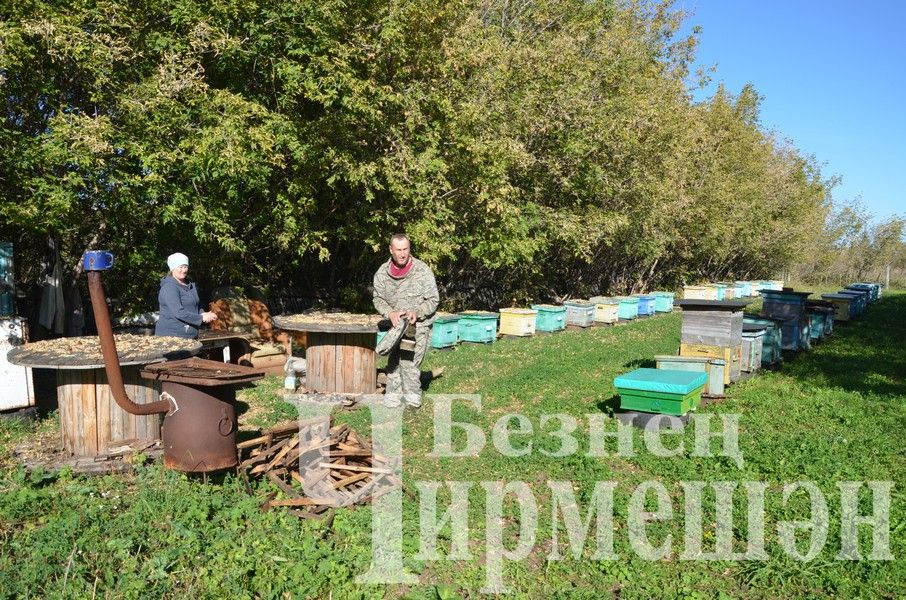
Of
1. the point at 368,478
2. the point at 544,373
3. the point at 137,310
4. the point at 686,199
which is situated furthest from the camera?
the point at 686,199

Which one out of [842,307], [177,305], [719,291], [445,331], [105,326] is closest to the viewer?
[105,326]

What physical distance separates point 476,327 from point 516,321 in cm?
171

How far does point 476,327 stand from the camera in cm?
1447

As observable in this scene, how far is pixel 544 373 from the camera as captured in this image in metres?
10.7

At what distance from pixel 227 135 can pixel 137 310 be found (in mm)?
4750

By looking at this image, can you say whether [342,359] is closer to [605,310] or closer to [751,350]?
[751,350]

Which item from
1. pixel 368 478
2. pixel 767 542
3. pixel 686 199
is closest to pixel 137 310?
pixel 368 478

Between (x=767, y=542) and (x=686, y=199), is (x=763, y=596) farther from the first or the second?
(x=686, y=199)

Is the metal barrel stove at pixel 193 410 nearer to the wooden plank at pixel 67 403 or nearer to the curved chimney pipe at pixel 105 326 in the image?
the curved chimney pipe at pixel 105 326

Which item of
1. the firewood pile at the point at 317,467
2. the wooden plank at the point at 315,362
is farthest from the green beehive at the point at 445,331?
the firewood pile at the point at 317,467

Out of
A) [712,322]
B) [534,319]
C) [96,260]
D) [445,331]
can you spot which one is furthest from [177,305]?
[534,319]

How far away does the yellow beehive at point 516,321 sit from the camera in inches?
622

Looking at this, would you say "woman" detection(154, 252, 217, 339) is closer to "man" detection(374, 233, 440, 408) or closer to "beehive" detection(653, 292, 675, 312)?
"man" detection(374, 233, 440, 408)

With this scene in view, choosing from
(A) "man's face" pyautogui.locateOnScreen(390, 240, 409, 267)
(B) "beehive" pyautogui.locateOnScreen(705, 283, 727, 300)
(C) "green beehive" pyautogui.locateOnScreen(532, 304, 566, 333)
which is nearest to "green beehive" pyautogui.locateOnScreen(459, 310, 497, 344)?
(C) "green beehive" pyautogui.locateOnScreen(532, 304, 566, 333)
